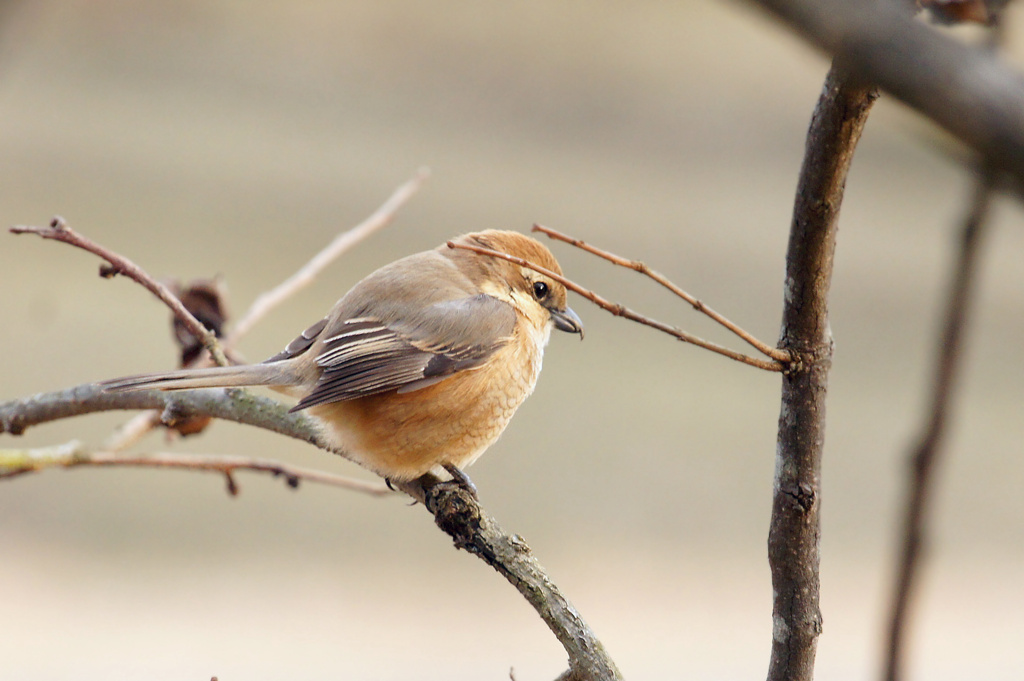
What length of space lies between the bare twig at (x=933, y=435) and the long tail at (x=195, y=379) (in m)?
1.61

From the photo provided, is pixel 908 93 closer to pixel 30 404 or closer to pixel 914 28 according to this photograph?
pixel 914 28

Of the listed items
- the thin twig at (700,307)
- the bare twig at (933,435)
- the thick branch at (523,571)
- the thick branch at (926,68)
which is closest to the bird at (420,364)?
the thick branch at (523,571)

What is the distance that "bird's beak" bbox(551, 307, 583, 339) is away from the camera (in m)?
2.74

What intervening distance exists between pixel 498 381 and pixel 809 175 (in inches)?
54.5

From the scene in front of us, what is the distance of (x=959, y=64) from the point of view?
0.37 m

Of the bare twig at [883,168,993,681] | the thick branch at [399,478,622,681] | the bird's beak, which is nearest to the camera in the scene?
the bare twig at [883,168,993,681]

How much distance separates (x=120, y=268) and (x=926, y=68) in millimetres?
1784

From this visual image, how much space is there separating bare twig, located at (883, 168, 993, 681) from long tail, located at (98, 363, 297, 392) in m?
1.61

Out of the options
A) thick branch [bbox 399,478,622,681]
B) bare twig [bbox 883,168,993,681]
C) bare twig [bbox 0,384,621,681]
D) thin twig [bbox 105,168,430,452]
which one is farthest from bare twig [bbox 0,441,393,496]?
bare twig [bbox 883,168,993,681]

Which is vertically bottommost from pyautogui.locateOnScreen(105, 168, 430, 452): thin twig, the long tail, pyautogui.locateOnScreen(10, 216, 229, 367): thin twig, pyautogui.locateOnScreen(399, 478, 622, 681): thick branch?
pyautogui.locateOnScreen(399, 478, 622, 681): thick branch

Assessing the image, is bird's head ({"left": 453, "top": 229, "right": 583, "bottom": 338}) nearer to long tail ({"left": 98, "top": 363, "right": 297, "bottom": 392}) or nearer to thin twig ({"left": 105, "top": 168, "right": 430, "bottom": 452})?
thin twig ({"left": 105, "top": 168, "right": 430, "bottom": 452})

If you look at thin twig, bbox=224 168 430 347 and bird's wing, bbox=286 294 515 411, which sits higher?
thin twig, bbox=224 168 430 347

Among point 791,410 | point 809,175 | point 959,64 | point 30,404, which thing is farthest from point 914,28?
point 30,404

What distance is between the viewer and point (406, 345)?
2.35 m
